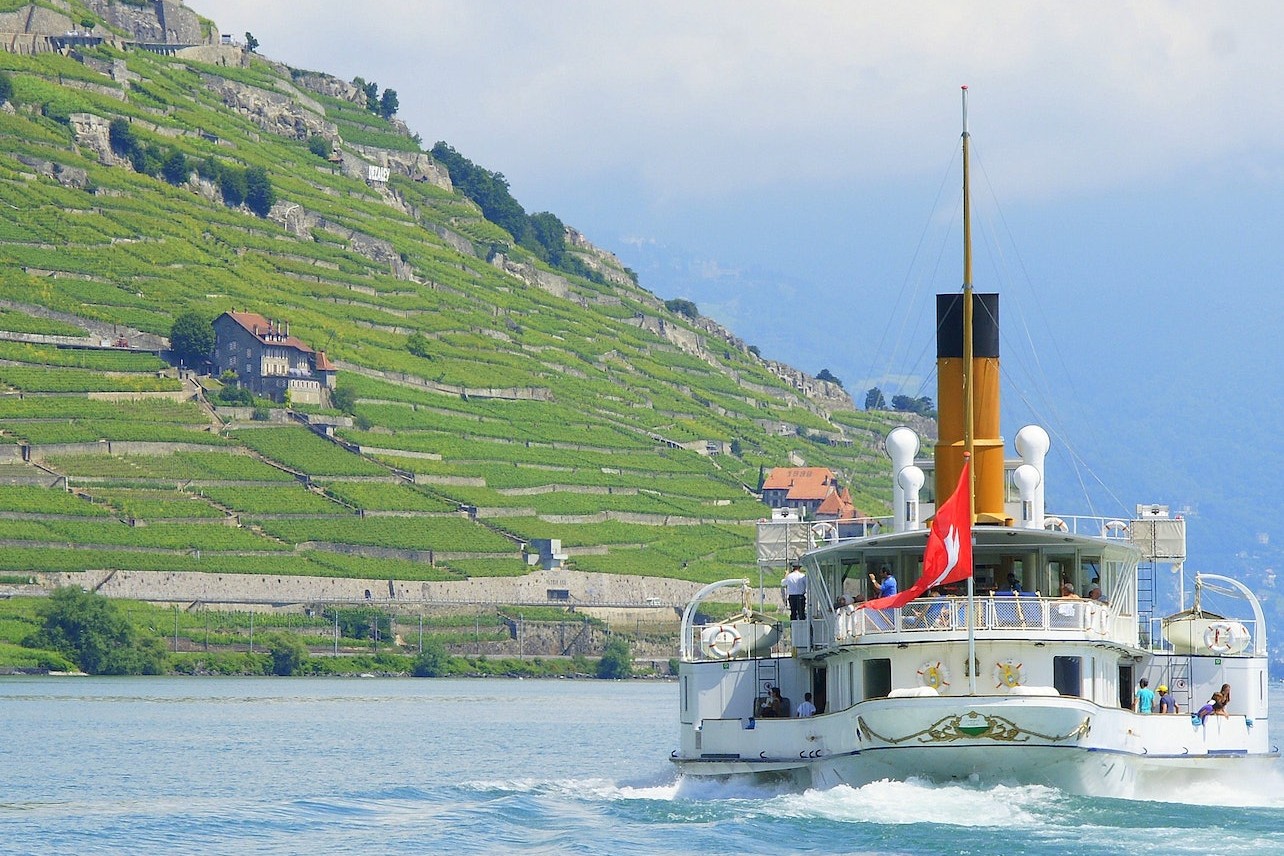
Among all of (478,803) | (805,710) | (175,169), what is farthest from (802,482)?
(805,710)

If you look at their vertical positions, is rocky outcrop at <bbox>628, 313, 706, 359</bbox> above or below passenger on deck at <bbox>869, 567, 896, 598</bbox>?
above

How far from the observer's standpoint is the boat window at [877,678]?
99.5 feet

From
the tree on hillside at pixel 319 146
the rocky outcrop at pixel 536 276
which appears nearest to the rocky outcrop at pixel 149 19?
Result: the tree on hillside at pixel 319 146

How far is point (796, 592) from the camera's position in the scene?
111ft

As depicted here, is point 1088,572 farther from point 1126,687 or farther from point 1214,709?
point 1214,709

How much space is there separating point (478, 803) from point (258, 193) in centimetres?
13830

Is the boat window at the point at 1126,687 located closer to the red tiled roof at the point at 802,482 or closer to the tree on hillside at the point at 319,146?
the red tiled roof at the point at 802,482

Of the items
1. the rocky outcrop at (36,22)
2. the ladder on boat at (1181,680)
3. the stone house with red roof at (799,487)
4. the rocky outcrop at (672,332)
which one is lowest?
the ladder on boat at (1181,680)

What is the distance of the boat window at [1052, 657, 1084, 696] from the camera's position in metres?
30.0

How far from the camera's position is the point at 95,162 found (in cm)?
16388

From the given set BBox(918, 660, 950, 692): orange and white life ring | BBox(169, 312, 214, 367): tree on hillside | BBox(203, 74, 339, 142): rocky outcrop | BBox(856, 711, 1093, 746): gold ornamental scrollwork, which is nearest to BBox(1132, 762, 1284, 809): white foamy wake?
BBox(856, 711, 1093, 746): gold ornamental scrollwork

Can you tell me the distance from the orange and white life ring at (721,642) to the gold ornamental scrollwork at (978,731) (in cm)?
550

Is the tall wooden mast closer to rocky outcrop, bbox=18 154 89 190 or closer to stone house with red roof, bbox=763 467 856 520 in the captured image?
stone house with red roof, bbox=763 467 856 520

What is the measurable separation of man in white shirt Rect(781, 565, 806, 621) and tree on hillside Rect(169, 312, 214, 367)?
358 ft
